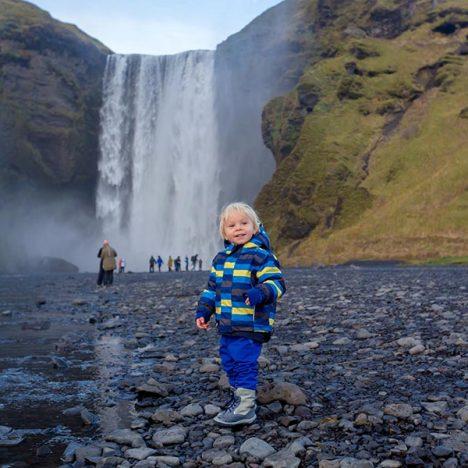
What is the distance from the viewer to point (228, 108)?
262 ft

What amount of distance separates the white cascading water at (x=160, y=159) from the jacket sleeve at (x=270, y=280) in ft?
216

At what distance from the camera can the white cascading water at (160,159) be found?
74250 millimetres

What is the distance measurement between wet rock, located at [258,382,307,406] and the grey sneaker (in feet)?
1.18

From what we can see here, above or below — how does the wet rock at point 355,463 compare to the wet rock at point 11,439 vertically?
above

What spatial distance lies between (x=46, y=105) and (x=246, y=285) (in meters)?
82.7

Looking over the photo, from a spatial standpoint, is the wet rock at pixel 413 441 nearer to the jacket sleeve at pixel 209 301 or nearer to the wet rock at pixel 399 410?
the wet rock at pixel 399 410

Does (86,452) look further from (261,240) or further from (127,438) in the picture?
(261,240)

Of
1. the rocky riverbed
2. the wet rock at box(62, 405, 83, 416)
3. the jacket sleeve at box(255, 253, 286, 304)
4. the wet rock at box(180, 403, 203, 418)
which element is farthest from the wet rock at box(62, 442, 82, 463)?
the jacket sleeve at box(255, 253, 286, 304)

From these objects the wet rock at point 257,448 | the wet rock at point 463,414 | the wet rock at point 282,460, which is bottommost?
the wet rock at point 257,448

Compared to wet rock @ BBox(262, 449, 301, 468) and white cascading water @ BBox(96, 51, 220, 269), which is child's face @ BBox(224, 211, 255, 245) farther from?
white cascading water @ BBox(96, 51, 220, 269)

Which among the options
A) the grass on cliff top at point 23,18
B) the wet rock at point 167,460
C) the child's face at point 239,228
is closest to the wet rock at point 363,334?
the child's face at point 239,228

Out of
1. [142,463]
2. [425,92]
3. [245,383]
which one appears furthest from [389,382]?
[425,92]

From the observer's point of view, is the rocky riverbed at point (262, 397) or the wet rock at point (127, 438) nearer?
the rocky riverbed at point (262, 397)

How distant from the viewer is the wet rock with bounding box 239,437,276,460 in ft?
13.9
